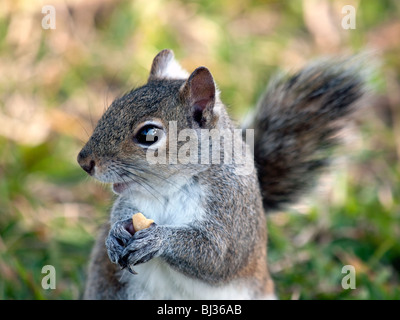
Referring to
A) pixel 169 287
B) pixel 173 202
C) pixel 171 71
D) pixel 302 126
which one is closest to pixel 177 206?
pixel 173 202

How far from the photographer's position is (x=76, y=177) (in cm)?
299

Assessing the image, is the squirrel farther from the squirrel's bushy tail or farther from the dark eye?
the squirrel's bushy tail

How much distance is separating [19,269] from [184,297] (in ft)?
2.10

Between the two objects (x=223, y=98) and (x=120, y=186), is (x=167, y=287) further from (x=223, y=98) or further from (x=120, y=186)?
(x=223, y=98)

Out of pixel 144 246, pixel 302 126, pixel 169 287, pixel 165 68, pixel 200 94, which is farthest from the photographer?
pixel 302 126

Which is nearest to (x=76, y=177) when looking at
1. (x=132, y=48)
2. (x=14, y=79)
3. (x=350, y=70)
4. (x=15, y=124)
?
(x=15, y=124)

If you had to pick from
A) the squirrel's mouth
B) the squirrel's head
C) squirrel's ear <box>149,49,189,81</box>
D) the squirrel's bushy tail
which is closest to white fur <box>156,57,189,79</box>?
squirrel's ear <box>149,49,189,81</box>

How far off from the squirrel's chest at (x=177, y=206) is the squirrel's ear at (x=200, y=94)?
22cm

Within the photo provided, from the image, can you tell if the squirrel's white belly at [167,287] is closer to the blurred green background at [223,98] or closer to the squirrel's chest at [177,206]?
the squirrel's chest at [177,206]

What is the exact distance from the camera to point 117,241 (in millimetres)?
1777

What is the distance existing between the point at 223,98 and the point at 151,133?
0.61 meters

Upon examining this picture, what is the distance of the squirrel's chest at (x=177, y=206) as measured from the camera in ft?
5.97

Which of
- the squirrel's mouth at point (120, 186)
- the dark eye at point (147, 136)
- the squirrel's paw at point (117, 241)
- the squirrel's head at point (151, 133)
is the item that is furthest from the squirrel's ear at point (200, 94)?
the squirrel's paw at point (117, 241)

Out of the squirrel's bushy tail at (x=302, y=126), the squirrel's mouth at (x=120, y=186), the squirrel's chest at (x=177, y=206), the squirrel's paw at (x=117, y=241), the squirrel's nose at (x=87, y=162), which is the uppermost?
the squirrel's bushy tail at (x=302, y=126)
